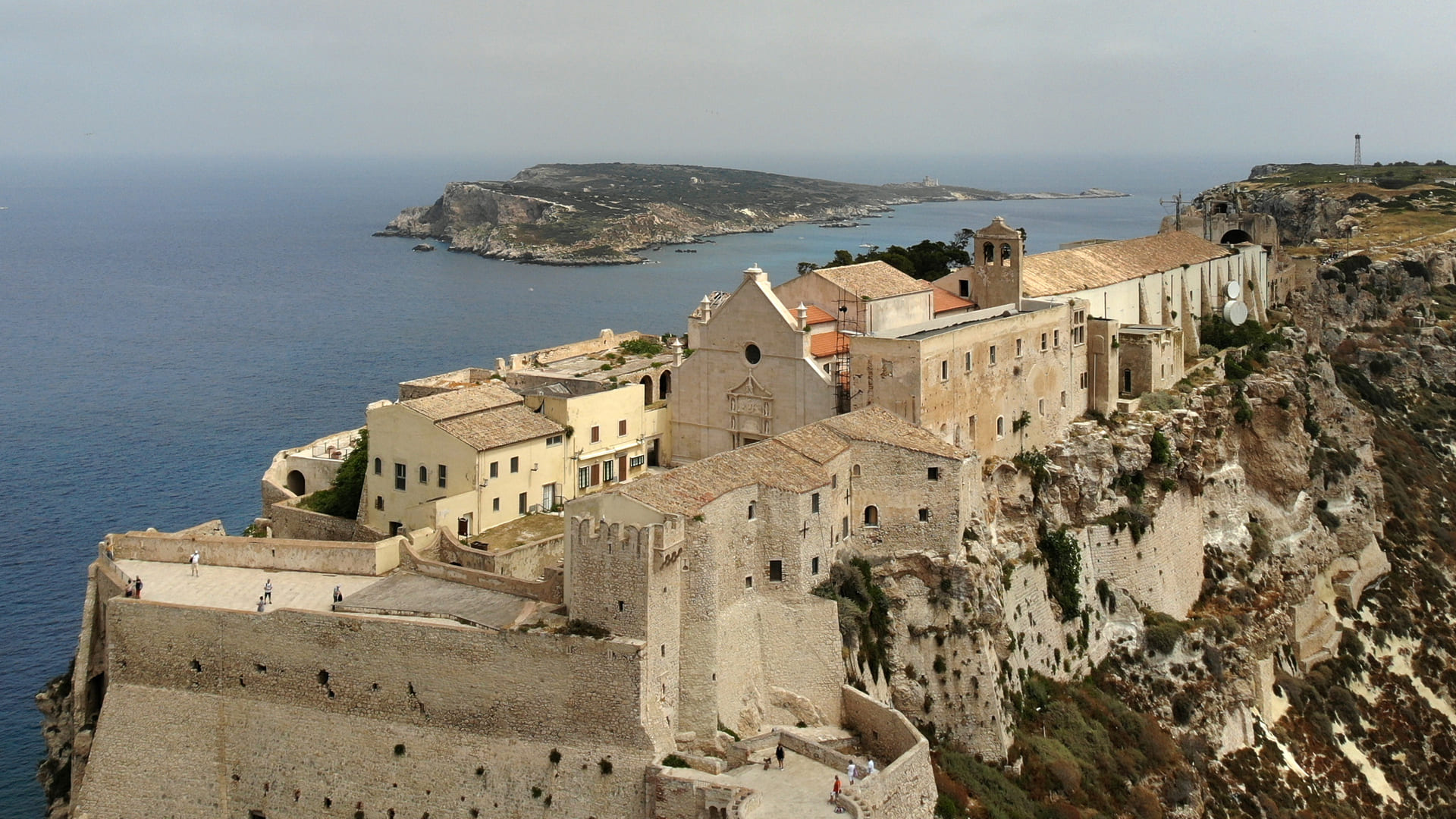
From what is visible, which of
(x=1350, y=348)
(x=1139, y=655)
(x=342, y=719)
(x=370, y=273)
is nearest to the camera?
(x=342, y=719)

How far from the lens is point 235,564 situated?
3609 cm

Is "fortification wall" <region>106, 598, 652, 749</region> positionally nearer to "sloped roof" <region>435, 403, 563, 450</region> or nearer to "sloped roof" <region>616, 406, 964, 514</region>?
"sloped roof" <region>616, 406, 964, 514</region>

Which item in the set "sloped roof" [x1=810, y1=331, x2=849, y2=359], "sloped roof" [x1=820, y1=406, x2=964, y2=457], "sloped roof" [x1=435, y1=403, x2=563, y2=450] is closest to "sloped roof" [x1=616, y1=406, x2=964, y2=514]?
"sloped roof" [x1=820, y1=406, x2=964, y2=457]

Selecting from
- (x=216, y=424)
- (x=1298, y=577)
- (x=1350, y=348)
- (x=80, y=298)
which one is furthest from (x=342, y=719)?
(x=80, y=298)

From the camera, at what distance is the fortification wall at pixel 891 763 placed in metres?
29.7

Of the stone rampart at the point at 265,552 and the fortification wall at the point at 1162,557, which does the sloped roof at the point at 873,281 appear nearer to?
the fortification wall at the point at 1162,557

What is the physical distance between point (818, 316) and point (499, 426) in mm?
10065

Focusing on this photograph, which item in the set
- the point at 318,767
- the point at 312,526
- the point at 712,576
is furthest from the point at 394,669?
the point at 312,526

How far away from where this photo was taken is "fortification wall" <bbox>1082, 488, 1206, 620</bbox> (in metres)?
44.9

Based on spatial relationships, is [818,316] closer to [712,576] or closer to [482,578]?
[712,576]

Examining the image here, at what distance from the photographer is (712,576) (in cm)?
3056

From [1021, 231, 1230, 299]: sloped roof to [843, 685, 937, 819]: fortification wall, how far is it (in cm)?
2081

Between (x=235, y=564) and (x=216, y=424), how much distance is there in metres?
48.4

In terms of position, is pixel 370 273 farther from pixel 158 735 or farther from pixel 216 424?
pixel 158 735
